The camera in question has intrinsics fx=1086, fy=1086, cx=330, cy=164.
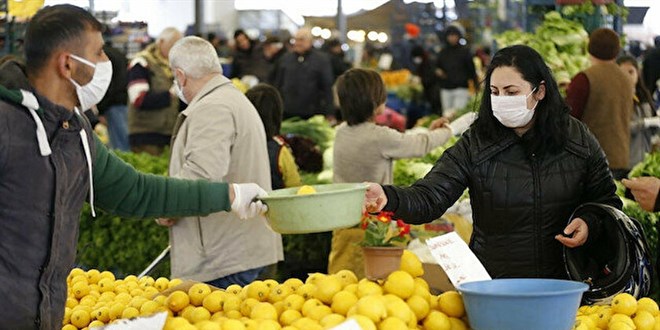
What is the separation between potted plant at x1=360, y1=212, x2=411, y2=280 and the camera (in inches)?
176

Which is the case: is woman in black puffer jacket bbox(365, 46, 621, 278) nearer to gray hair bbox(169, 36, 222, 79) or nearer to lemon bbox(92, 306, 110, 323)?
lemon bbox(92, 306, 110, 323)

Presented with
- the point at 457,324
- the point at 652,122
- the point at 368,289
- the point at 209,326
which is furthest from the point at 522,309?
the point at 652,122

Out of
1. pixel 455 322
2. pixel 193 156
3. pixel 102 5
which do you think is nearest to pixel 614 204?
pixel 455 322

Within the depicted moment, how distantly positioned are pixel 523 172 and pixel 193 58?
1.91 m

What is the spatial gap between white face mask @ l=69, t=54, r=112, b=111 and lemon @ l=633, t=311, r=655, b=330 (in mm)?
1846

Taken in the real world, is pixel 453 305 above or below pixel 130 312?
above

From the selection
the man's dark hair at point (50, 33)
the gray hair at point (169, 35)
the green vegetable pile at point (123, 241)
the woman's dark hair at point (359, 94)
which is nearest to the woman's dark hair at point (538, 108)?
the man's dark hair at point (50, 33)

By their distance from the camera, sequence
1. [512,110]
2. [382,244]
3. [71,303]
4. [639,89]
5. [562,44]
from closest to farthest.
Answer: [512,110] → [71,303] → [382,244] → [562,44] → [639,89]

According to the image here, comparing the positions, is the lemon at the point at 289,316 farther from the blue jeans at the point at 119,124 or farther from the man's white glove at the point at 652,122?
the blue jeans at the point at 119,124

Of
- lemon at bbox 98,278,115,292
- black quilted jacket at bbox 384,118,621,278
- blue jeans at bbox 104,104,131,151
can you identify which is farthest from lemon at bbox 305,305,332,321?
blue jeans at bbox 104,104,131,151

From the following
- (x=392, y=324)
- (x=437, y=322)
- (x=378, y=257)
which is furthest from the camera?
(x=378, y=257)

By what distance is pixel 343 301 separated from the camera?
3.36 m

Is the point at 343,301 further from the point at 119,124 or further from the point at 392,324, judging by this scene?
the point at 119,124

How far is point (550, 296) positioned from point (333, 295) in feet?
2.43
